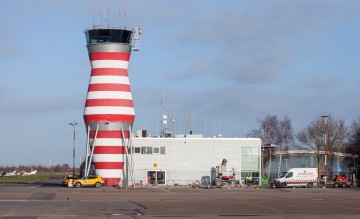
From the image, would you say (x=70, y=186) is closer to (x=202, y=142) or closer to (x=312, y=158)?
(x=202, y=142)

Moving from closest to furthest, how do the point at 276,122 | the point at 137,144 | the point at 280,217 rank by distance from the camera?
1. the point at 280,217
2. the point at 137,144
3. the point at 276,122

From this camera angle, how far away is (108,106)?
9219 cm

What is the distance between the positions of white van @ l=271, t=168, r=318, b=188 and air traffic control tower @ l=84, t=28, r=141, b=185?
2118 cm

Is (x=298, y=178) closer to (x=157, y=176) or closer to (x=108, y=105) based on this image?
(x=157, y=176)

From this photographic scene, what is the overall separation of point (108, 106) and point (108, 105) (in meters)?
0.13

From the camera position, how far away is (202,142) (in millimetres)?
99812

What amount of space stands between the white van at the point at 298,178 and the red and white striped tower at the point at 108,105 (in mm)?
21467

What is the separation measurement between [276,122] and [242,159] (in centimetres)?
3699

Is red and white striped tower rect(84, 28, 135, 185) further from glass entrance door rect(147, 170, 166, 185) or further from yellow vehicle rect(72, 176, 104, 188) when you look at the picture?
glass entrance door rect(147, 170, 166, 185)

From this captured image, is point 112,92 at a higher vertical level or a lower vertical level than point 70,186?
higher

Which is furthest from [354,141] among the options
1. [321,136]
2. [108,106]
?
[108,106]

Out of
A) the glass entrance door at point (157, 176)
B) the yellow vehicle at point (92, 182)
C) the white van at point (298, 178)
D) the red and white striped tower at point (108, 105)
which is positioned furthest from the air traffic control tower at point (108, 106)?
the white van at point (298, 178)

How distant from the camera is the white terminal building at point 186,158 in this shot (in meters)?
98.1

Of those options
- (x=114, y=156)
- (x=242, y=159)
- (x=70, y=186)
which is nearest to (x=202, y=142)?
(x=242, y=159)
